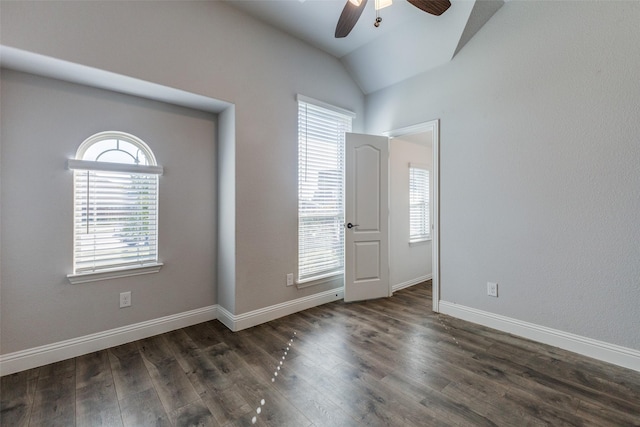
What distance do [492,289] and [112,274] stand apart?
359 centimetres

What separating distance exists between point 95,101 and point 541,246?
4101 millimetres

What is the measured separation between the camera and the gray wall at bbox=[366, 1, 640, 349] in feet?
7.06

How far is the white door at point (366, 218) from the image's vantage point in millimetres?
3562

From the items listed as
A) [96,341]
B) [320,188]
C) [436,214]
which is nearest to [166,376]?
[96,341]

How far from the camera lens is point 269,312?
3.03 m

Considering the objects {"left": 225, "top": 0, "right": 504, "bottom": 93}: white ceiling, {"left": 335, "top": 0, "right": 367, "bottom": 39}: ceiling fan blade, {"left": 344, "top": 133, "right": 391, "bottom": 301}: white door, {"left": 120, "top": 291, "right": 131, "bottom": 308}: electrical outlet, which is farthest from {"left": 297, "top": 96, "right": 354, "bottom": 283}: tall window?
{"left": 120, "top": 291, "right": 131, "bottom": 308}: electrical outlet

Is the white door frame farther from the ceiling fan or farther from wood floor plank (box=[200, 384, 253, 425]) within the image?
wood floor plank (box=[200, 384, 253, 425])

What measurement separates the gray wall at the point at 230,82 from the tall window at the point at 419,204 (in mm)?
1728

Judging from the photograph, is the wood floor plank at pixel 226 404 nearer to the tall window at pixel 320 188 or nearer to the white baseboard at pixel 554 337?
the tall window at pixel 320 188

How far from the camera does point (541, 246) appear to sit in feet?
8.27

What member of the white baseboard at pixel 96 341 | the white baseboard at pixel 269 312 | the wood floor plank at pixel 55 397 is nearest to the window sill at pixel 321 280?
the white baseboard at pixel 269 312

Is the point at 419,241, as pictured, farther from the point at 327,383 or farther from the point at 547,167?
the point at 327,383

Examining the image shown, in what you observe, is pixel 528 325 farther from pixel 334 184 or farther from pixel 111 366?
pixel 111 366

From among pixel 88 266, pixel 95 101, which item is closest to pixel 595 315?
pixel 88 266
